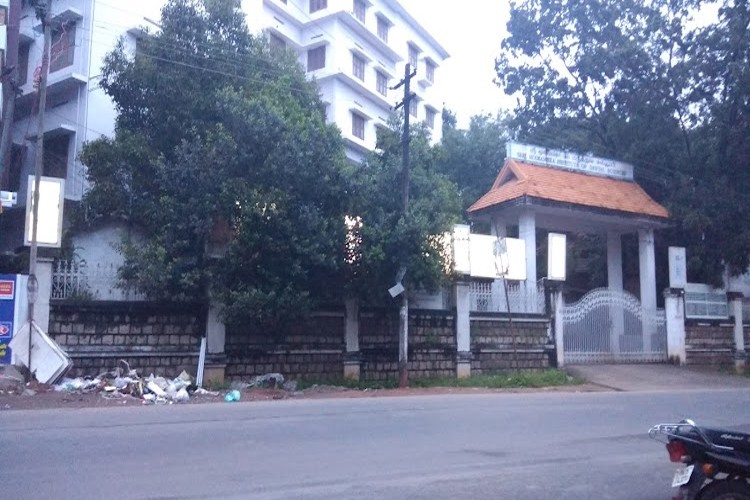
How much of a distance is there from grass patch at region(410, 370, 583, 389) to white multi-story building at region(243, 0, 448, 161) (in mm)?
16744

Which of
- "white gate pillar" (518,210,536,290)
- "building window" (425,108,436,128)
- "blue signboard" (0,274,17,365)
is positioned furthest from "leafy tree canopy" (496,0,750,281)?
"blue signboard" (0,274,17,365)

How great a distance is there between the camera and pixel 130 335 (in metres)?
16.5

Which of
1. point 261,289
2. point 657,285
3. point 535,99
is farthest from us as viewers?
point 535,99

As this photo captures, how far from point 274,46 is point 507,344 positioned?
473 inches

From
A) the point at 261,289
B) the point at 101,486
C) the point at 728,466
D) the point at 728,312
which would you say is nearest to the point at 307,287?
the point at 261,289

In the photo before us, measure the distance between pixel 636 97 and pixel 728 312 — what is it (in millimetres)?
8135

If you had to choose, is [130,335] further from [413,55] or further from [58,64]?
[413,55]

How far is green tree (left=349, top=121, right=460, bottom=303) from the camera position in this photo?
18.0m

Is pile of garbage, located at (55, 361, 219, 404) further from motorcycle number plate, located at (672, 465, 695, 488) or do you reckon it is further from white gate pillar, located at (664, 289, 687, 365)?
white gate pillar, located at (664, 289, 687, 365)

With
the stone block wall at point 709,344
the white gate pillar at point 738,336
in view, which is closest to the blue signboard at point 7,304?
the stone block wall at point 709,344

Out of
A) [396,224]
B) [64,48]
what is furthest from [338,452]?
[64,48]

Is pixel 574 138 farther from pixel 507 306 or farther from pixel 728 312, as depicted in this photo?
pixel 507 306

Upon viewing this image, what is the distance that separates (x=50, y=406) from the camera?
13.5m

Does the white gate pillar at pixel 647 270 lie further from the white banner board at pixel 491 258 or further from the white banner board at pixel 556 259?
the white banner board at pixel 491 258
